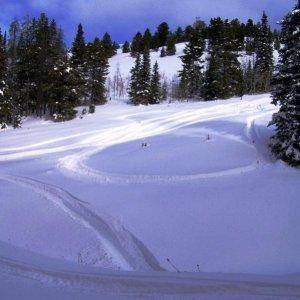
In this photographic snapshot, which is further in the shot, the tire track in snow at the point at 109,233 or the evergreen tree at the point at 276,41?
the evergreen tree at the point at 276,41

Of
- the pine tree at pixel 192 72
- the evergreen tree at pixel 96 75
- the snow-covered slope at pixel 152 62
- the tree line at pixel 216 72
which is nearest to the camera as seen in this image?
the tree line at pixel 216 72

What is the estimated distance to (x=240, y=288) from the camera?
8.45m

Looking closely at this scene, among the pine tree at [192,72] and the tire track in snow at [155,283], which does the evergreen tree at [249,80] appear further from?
the tire track in snow at [155,283]

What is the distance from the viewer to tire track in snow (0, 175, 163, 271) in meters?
11.5

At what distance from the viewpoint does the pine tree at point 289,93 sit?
2044 centimetres

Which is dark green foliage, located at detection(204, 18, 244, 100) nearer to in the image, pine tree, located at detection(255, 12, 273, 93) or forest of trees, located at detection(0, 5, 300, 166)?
forest of trees, located at detection(0, 5, 300, 166)

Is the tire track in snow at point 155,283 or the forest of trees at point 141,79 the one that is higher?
the forest of trees at point 141,79

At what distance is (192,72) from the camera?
69312mm

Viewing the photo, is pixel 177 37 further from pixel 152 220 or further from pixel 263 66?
pixel 152 220

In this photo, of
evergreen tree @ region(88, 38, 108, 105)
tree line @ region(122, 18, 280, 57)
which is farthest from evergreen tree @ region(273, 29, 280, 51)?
evergreen tree @ region(88, 38, 108, 105)

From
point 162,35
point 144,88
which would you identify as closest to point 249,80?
point 144,88

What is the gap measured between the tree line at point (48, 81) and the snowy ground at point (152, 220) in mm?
19110

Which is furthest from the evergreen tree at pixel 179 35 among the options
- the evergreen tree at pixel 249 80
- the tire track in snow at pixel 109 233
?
the tire track in snow at pixel 109 233

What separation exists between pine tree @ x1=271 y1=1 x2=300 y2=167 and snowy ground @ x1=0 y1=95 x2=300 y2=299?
769mm
